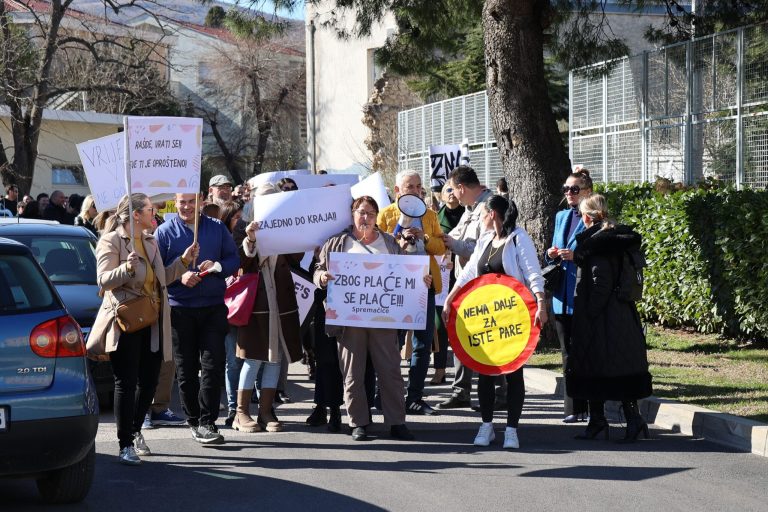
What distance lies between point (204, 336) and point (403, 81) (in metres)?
28.7

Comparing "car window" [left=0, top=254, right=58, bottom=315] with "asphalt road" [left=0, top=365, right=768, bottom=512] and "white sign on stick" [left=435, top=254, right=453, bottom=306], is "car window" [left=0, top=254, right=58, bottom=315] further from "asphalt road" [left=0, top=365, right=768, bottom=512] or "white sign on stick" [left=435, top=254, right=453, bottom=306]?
"white sign on stick" [left=435, top=254, right=453, bottom=306]

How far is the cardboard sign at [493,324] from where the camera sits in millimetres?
8445

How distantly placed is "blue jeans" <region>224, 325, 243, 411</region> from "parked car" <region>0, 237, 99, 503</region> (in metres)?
3.19

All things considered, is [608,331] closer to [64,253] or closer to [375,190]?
[375,190]

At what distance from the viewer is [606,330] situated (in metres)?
8.77

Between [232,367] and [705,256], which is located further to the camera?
[705,256]

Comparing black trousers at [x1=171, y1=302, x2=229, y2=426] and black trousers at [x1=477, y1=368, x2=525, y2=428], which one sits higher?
black trousers at [x1=171, y1=302, x2=229, y2=426]

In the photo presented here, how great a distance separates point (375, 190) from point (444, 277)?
1161mm

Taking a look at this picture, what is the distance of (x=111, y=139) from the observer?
10.3 meters

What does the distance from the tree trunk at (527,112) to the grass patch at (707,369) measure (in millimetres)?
1725

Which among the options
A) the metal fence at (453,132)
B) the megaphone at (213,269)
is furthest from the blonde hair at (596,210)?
the metal fence at (453,132)

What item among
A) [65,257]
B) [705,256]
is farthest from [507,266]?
[705,256]

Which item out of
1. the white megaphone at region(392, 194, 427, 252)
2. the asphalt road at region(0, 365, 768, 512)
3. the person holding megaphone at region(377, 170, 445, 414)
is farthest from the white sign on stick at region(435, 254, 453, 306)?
the asphalt road at region(0, 365, 768, 512)

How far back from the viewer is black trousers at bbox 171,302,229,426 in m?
8.48
